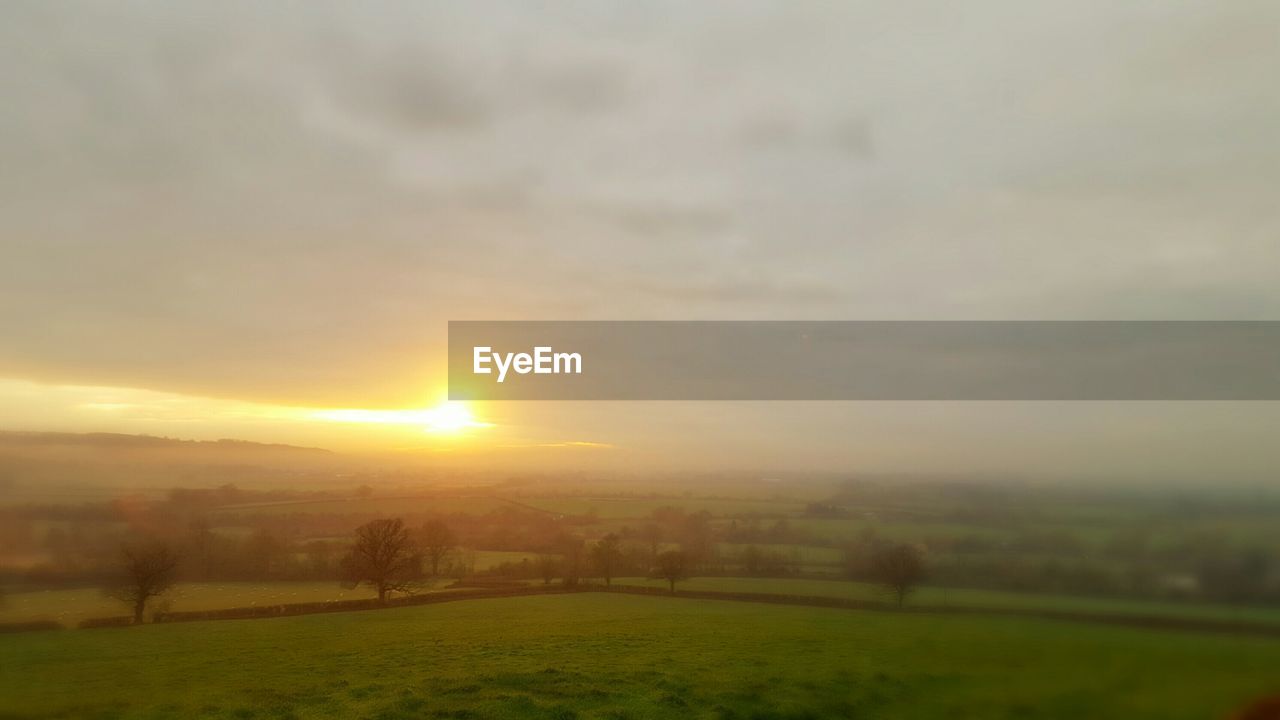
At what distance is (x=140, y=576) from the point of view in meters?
31.0

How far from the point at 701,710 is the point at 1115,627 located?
1259 centimetres

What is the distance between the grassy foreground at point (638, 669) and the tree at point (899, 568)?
5.55ft

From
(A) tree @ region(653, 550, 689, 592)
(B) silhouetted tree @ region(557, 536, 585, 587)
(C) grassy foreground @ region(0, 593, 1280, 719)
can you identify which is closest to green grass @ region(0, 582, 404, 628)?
(C) grassy foreground @ region(0, 593, 1280, 719)

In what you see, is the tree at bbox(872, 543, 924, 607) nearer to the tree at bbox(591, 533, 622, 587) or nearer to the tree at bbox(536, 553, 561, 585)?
the tree at bbox(591, 533, 622, 587)

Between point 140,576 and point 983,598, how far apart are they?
39.5 meters

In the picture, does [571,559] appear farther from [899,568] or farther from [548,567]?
[899,568]

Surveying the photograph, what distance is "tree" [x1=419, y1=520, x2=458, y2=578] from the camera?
36656 mm

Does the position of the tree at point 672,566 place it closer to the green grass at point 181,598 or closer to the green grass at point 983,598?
the green grass at point 983,598

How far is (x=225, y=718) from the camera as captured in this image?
19.7 m

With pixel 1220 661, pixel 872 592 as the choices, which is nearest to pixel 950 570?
pixel 872 592

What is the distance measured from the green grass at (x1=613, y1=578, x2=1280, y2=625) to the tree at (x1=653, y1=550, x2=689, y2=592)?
0.45 m

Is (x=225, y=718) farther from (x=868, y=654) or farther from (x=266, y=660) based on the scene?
(x=868, y=654)

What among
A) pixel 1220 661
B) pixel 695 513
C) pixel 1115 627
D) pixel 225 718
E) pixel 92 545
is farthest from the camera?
pixel 695 513

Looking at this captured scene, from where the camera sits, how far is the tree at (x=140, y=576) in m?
31.0
